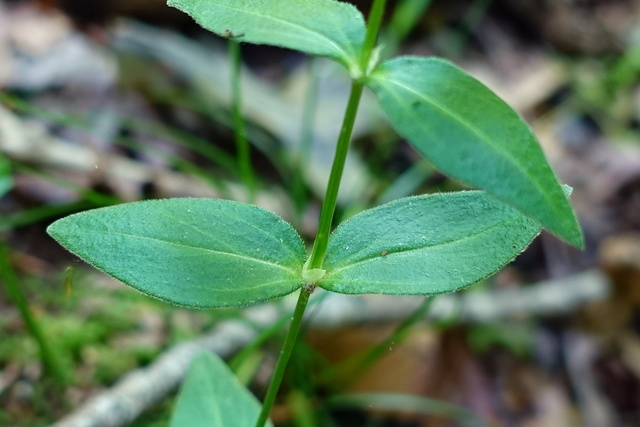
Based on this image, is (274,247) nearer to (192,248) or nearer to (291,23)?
(192,248)

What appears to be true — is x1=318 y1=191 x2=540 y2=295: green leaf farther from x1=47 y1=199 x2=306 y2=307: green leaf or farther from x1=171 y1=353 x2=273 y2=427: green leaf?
x1=171 y1=353 x2=273 y2=427: green leaf

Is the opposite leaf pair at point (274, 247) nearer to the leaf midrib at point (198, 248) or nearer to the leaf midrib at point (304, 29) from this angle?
the leaf midrib at point (198, 248)

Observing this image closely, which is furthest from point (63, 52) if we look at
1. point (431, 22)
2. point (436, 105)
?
point (436, 105)

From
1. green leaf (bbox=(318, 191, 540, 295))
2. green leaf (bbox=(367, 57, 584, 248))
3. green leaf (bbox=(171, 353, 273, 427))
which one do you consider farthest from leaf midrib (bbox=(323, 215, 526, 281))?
green leaf (bbox=(171, 353, 273, 427))

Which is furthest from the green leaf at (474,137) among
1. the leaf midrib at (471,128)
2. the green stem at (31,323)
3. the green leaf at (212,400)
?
the green stem at (31,323)

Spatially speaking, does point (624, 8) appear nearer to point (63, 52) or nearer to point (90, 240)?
point (63, 52)

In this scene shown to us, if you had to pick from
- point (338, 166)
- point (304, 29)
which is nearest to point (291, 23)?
point (304, 29)
